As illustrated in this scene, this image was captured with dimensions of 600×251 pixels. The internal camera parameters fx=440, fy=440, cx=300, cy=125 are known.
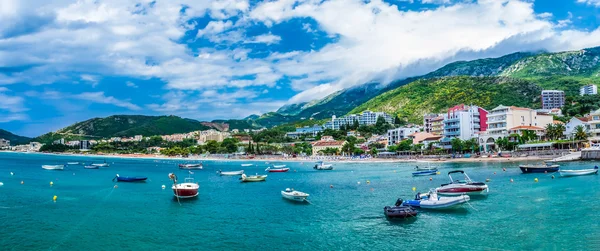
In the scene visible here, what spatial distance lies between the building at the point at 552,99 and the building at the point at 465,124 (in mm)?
56489

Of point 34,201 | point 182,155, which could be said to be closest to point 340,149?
point 182,155

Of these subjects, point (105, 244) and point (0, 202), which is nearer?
point (105, 244)

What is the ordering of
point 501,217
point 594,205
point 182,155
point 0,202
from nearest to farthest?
point 501,217 → point 594,205 → point 0,202 → point 182,155

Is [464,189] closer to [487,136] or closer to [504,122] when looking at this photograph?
[487,136]

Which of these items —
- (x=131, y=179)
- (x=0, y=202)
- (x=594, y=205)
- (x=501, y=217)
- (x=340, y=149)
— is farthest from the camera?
(x=340, y=149)

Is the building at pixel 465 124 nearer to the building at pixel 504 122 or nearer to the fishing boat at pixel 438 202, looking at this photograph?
the building at pixel 504 122

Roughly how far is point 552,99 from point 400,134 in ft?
213

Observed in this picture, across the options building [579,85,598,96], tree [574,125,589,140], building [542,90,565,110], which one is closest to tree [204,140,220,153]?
building [542,90,565,110]

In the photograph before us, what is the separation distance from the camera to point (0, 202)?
4194 cm

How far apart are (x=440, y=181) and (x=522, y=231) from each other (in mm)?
30501

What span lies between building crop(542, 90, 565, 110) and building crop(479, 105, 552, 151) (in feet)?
183

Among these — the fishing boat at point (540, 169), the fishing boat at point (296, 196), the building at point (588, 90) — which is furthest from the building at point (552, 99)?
the fishing boat at point (296, 196)

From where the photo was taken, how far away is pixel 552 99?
165 metres

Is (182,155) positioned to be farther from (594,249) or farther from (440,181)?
(594,249)
